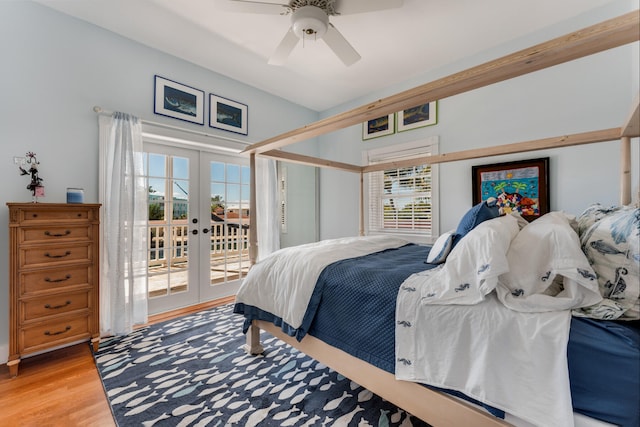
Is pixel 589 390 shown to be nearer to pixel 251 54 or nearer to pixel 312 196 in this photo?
pixel 251 54

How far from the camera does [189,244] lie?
3.35 metres

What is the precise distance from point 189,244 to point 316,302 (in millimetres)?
2306

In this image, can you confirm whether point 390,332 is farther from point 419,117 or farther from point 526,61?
point 419,117

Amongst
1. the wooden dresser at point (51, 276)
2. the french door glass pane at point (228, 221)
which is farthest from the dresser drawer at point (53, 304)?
the french door glass pane at point (228, 221)

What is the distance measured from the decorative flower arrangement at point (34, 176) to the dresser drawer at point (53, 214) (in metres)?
0.21

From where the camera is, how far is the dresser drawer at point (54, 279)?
1.98 meters

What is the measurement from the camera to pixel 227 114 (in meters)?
3.57

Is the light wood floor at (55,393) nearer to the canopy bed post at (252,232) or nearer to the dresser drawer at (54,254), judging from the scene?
the dresser drawer at (54,254)

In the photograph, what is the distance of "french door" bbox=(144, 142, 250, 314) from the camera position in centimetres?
312

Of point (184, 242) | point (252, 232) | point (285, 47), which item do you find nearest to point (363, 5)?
point (285, 47)

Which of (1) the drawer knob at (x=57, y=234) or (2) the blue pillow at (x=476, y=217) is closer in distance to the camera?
(2) the blue pillow at (x=476, y=217)

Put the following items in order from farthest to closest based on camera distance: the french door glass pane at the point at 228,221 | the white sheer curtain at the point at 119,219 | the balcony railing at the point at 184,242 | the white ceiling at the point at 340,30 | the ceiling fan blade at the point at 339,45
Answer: the french door glass pane at the point at 228,221, the balcony railing at the point at 184,242, the white sheer curtain at the point at 119,219, the white ceiling at the point at 340,30, the ceiling fan blade at the point at 339,45

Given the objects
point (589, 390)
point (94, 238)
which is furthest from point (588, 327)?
point (94, 238)

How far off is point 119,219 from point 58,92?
118 cm
